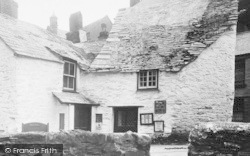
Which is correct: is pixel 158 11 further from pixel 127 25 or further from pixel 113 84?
Answer: pixel 113 84

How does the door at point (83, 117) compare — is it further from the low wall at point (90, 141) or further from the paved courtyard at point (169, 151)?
the low wall at point (90, 141)

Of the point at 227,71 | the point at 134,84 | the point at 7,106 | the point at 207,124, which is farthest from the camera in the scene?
the point at 134,84

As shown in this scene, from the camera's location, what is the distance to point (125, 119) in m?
17.5

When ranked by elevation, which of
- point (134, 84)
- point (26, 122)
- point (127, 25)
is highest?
point (127, 25)

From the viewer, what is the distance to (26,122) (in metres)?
14.3

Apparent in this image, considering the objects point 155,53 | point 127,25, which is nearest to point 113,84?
point 155,53

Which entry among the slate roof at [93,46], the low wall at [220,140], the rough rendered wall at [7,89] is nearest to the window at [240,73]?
the slate roof at [93,46]

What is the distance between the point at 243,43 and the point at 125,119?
29.4 feet

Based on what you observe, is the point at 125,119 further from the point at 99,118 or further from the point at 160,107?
the point at 160,107

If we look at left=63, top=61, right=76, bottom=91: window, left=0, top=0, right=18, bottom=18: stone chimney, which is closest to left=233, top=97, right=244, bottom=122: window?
left=63, top=61, right=76, bottom=91: window

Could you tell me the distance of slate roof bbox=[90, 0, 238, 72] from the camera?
54.6 feet

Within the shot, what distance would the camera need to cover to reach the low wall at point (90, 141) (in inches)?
187

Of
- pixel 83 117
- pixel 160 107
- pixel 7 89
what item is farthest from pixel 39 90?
pixel 160 107

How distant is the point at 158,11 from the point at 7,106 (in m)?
11.0
